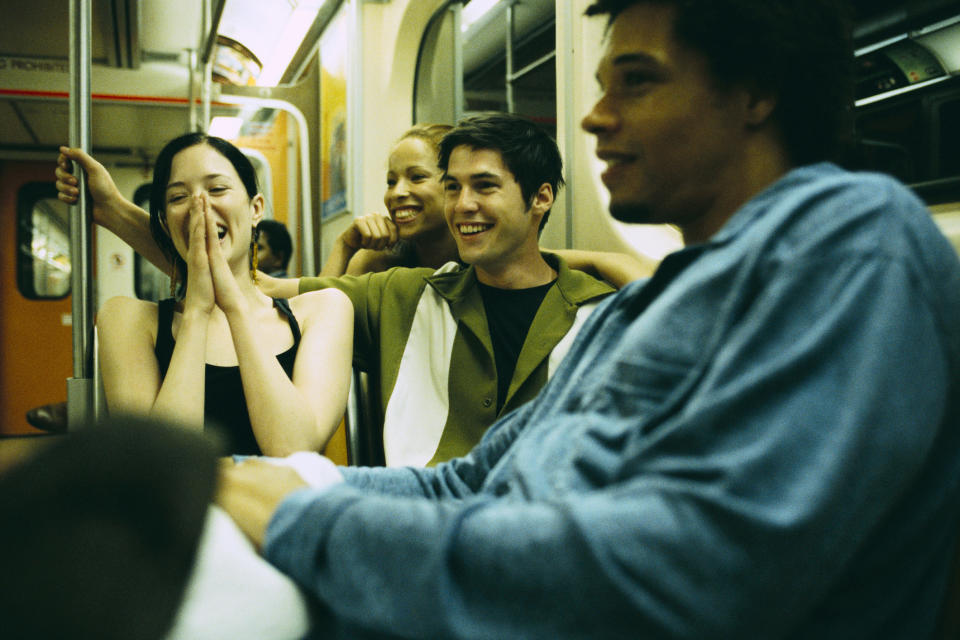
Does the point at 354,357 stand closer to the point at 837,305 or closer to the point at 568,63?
the point at 568,63

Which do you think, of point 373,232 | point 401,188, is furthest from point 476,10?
point 373,232

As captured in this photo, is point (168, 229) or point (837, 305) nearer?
point (837, 305)

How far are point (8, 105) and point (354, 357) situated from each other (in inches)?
176

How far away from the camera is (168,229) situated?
2.09 meters

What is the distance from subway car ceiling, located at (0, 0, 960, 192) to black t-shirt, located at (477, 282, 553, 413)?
94 centimetres

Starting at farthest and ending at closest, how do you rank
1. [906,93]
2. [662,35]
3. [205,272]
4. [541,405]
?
[205,272]
[906,93]
[541,405]
[662,35]

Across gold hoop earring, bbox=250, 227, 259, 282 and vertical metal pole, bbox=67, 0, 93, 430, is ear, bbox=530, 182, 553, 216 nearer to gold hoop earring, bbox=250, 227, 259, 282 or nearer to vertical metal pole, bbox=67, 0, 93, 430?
gold hoop earring, bbox=250, 227, 259, 282

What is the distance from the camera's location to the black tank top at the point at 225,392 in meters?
1.87

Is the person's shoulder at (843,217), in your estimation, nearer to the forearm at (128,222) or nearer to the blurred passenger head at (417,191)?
the forearm at (128,222)

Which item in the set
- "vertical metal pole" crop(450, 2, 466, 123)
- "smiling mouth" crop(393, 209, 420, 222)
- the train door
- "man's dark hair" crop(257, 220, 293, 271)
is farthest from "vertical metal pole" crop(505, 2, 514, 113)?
the train door

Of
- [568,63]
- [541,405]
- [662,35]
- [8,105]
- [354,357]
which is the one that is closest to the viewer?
[662,35]

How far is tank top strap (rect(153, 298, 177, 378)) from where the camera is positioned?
1940mm

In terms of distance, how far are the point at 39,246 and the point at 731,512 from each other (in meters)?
6.88

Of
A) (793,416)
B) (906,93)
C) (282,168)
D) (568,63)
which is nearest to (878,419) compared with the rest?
(793,416)
